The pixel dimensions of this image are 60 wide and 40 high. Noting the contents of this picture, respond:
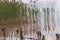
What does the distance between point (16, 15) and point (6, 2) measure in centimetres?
13

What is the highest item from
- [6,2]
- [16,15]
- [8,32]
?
[6,2]

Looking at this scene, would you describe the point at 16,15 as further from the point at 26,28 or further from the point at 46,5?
the point at 46,5

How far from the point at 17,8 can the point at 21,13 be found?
0.16 feet

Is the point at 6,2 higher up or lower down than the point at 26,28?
higher up

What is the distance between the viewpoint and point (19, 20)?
5.09 ft

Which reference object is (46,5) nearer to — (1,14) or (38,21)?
(38,21)

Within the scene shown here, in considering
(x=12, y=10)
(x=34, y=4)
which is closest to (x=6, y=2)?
(x=12, y=10)

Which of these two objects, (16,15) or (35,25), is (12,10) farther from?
(35,25)

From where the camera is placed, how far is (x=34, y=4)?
61.4 inches

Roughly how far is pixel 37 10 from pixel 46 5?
80mm

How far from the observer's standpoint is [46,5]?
61.5 inches

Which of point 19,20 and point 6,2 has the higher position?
point 6,2

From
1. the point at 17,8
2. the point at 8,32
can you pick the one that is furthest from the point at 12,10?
the point at 8,32

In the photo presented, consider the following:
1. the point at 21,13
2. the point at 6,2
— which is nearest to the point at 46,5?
the point at 21,13
